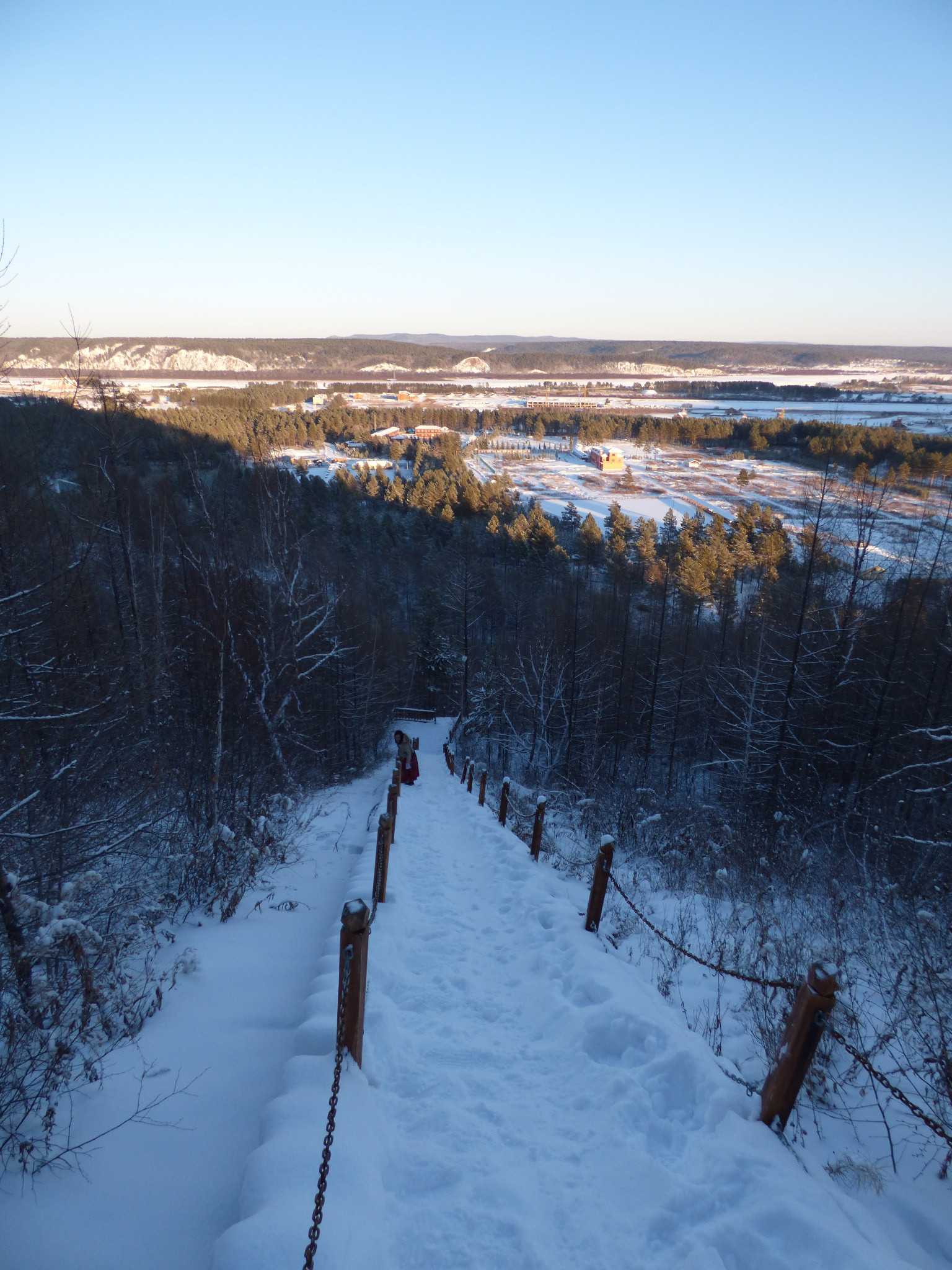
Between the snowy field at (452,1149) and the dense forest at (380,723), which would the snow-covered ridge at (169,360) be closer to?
the dense forest at (380,723)

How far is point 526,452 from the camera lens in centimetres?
10844

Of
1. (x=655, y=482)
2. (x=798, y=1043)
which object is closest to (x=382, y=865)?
(x=798, y=1043)

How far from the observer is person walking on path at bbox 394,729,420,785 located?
12.5 m

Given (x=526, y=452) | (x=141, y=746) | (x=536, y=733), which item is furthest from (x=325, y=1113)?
(x=526, y=452)

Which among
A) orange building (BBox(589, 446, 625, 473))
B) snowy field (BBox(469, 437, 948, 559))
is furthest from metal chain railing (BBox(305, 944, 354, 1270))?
orange building (BBox(589, 446, 625, 473))

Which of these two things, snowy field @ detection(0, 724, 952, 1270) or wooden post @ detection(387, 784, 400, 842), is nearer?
snowy field @ detection(0, 724, 952, 1270)

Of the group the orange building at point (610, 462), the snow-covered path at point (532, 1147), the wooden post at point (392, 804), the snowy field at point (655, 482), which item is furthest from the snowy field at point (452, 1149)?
the orange building at point (610, 462)

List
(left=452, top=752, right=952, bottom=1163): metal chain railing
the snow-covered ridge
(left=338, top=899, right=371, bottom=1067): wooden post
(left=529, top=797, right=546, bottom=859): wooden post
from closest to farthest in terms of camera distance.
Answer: (left=452, top=752, right=952, bottom=1163): metal chain railing
(left=338, top=899, right=371, bottom=1067): wooden post
(left=529, top=797, right=546, bottom=859): wooden post
the snow-covered ridge

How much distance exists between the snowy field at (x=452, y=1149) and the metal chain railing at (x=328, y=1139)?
0.14 metres

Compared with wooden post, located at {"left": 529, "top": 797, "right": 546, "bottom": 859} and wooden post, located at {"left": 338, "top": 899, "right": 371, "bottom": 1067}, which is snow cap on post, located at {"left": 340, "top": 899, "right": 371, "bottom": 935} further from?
wooden post, located at {"left": 529, "top": 797, "right": 546, "bottom": 859}

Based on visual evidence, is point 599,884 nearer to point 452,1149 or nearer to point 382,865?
point 382,865

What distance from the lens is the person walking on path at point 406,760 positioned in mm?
12516

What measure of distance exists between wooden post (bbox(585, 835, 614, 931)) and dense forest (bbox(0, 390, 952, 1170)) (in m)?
1.19

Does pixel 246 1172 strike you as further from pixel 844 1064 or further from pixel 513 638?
pixel 513 638
